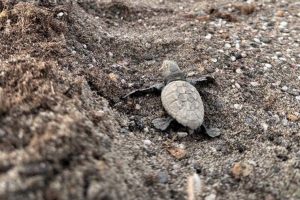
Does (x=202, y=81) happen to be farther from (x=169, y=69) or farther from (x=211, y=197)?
(x=211, y=197)

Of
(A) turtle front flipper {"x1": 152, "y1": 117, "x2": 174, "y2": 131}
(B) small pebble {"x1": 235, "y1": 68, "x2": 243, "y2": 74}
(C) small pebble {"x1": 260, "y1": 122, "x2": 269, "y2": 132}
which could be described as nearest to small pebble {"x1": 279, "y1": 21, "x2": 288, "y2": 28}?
(B) small pebble {"x1": 235, "y1": 68, "x2": 243, "y2": 74}

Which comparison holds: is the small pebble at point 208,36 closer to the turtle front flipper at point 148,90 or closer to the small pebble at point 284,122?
the turtle front flipper at point 148,90

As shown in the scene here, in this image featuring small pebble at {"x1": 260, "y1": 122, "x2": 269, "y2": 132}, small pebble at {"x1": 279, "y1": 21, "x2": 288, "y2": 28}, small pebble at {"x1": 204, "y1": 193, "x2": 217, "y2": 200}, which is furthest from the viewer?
small pebble at {"x1": 279, "y1": 21, "x2": 288, "y2": 28}

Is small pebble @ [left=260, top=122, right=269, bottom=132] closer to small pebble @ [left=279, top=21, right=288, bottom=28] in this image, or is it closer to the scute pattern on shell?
the scute pattern on shell

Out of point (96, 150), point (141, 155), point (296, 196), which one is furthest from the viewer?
point (141, 155)

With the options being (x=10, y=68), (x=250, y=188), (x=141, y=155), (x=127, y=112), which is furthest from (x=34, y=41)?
(x=250, y=188)

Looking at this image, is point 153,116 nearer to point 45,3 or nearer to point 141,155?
point 141,155
